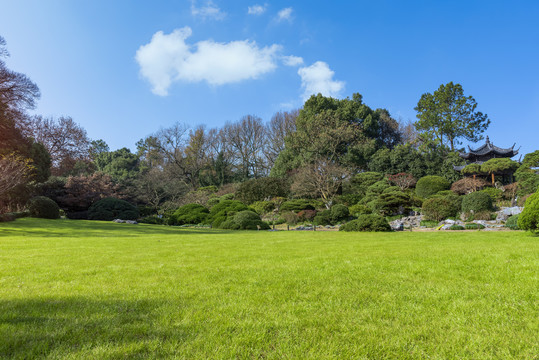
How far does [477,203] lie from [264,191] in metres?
17.4

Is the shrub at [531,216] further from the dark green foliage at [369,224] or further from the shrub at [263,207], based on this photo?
the shrub at [263,207]

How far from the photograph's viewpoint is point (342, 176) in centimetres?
3100

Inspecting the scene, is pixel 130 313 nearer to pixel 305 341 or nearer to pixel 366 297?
pixel 305 341

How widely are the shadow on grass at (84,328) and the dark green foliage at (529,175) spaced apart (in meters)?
25.2

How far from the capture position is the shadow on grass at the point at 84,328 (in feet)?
6.81

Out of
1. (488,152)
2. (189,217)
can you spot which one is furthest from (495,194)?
(189,217)

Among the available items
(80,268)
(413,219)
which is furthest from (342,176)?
(80,268)

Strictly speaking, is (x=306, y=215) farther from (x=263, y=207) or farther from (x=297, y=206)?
(x=263, y=207)

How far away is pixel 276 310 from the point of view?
2838 mm

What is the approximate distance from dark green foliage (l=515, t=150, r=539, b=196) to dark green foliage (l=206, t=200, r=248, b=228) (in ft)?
65.1

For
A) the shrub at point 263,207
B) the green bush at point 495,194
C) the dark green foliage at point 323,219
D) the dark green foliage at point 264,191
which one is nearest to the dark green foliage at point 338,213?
the dark green foliage at point 323,219

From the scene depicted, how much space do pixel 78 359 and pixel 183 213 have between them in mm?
22067

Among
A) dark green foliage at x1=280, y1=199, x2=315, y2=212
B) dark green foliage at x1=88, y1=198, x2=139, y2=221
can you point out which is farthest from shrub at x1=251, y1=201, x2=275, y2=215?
dark green foliage at x1=88, y1=198, x2=139, y2=221

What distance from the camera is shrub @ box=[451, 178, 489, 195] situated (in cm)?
2452
